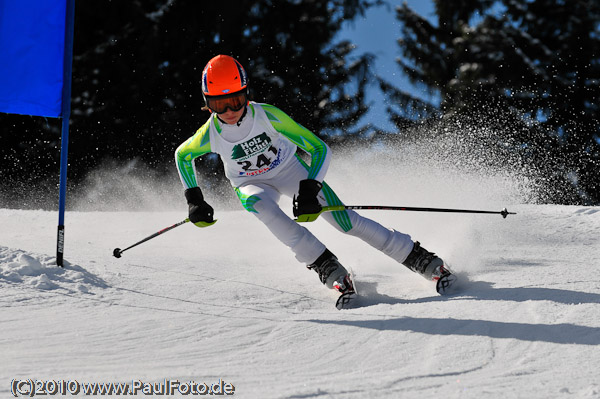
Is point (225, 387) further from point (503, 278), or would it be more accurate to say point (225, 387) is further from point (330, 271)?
point (503, 278)

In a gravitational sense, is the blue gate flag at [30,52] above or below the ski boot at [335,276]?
above

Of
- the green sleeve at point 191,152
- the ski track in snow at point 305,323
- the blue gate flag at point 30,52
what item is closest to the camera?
the ski track in snow at point 305,323

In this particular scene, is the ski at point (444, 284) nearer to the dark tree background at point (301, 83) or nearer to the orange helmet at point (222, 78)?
the orange helmet at point (222, 78)

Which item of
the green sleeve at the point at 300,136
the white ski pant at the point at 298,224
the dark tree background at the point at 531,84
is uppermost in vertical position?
A: the dark tree background at the point at 531,84

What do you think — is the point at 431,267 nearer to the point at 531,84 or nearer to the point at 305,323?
the point at 305,323

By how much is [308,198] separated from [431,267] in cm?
90

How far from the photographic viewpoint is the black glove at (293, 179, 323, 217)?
3633 millimetres

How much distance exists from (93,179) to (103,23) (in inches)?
169

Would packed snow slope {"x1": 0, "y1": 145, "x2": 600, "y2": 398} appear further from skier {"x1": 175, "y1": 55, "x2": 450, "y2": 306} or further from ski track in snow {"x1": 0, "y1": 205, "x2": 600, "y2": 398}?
skier {"x1": 175, "y1": 55, "x2": 450, "y2": 306}

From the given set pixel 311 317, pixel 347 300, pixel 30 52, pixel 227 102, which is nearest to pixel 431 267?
pixel 347 300

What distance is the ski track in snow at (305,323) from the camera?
2.37m

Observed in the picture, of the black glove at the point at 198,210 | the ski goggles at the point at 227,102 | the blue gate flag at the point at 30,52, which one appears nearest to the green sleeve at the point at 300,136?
the ski goggles at the point at 227,102

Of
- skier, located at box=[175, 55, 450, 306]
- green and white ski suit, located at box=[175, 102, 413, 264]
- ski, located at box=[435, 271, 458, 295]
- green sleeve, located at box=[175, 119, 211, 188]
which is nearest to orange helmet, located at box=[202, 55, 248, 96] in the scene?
skier, located at box=[175, 55, 450, 306]

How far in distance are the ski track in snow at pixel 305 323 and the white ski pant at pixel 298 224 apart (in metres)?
0.28
